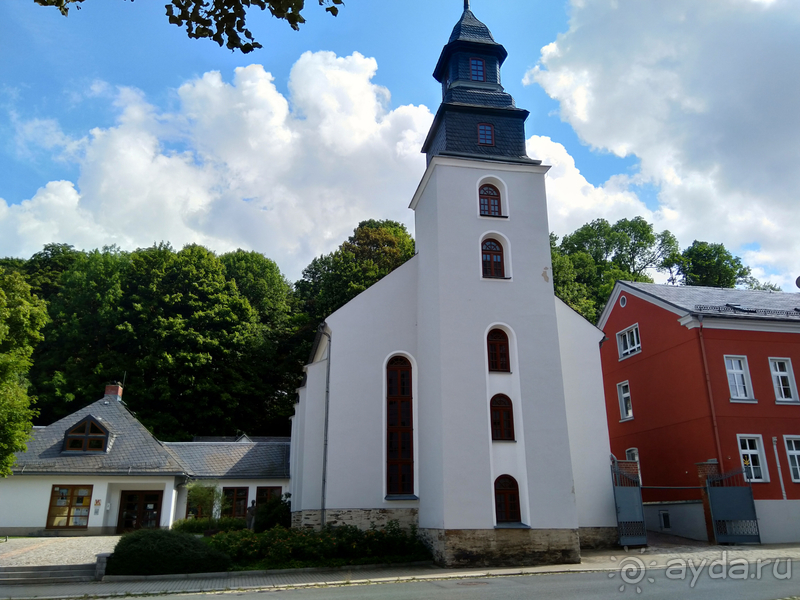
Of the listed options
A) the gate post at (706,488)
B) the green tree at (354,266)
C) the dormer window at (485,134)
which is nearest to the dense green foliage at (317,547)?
the gate post at (706,488)

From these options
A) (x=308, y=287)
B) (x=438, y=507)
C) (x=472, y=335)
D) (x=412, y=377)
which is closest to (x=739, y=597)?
(x=438, y=507)

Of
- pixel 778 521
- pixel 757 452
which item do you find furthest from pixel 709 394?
pixel 778 521

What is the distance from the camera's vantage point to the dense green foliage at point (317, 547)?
50.6 feet

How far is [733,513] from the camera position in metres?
19.5

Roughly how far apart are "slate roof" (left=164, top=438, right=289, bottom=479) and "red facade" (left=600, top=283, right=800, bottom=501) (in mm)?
18260

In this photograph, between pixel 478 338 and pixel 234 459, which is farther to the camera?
pixel 234 459

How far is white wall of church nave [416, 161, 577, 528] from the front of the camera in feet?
54.4

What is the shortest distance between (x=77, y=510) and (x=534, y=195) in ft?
78.0

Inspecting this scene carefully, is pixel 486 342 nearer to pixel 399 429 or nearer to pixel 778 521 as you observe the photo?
pixel 399 429

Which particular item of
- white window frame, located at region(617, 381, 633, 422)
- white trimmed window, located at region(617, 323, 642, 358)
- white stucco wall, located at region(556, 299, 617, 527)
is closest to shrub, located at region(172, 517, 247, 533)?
white stucco wall, located at region(556, 299, 617, 527)

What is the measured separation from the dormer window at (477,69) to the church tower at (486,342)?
5 cm

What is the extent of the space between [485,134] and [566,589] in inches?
600

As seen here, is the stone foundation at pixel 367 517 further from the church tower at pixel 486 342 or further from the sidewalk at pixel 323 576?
the sidewalk at pixel 323 576

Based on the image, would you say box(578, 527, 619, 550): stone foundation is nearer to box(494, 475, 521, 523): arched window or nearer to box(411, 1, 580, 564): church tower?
box(411, 1, 580, 564): church tower
